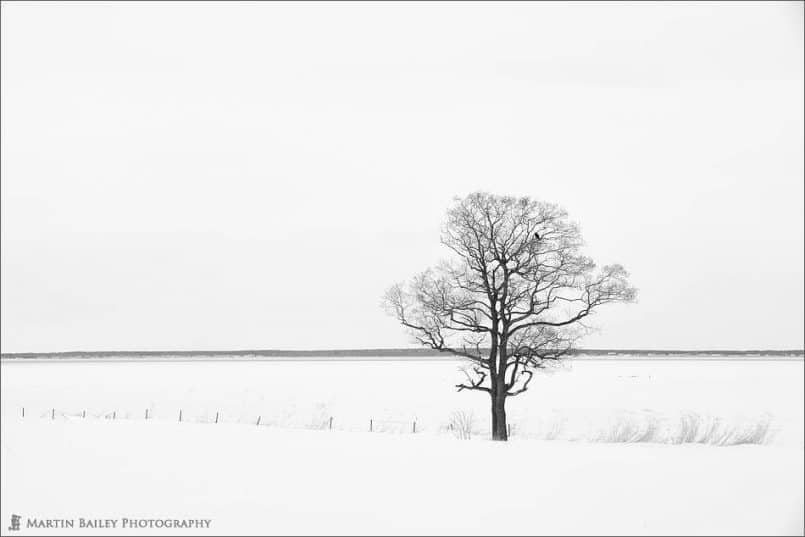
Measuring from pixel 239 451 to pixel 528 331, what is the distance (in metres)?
14.1

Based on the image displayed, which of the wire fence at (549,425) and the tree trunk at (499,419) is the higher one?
the tree trunk at (499,419)

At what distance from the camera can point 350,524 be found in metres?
13.0

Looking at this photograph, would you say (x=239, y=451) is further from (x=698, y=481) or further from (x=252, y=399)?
(x=252, y=399)

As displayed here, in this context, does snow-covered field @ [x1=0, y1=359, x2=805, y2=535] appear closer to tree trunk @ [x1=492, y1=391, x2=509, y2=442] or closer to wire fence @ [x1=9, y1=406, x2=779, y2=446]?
wire fence @ [x1=9, y1=406, x2=779, y2=446]

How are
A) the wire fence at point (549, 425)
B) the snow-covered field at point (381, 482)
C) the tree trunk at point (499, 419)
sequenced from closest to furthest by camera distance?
the snow-covered field at point (381, 482)
the tree trunk at point (499, 419)
the wire fence at point (549, 425)

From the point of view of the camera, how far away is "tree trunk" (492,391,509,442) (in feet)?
93.9

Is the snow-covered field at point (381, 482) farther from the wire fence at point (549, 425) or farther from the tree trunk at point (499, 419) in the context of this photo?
the tree trunk at point (499, 419)

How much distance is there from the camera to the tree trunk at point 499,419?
93.9 feet

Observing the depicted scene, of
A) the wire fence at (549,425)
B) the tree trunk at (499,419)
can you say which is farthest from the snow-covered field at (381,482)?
the tree trunk at (499,419)

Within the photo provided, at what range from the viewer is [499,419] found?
28938 millimetres

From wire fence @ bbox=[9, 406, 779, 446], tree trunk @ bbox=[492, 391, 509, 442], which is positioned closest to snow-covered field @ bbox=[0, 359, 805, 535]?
wire fence @ bbox=[9, 406, 779, 446]

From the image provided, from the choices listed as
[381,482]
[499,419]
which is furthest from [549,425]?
[381,482]

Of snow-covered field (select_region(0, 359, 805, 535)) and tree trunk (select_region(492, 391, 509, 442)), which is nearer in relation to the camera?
snow-covered field (select_region(0, 359, 805, 535))

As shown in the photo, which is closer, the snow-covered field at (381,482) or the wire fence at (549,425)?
the snow-covered field at (381,482)
